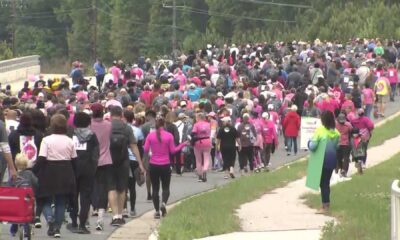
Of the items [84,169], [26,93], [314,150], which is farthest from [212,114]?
A: [84,169]

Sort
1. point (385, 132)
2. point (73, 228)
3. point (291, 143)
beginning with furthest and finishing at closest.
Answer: point (385, 132)
point (291, 143)
point (73, 228)

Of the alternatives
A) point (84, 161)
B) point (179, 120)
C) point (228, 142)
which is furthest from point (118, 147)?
point (179, 120)

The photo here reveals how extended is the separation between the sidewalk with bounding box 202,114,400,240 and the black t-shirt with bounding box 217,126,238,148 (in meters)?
2.09

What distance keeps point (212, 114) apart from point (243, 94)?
5.08 metres

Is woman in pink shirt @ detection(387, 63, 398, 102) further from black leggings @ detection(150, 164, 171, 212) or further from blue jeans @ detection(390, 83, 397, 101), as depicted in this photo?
black leggings @ detection(150, 164, 171, 212)

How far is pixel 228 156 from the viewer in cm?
2755

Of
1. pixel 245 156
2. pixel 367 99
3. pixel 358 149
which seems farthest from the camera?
pixel 367 99

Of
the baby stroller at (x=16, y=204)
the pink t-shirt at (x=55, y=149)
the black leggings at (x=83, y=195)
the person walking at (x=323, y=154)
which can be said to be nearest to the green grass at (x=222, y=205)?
the person walking at (x=323, y=154)

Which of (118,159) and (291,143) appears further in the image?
(291,143)

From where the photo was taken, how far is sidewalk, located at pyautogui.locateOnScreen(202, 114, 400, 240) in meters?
17.6

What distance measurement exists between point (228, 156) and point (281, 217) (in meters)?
7.73

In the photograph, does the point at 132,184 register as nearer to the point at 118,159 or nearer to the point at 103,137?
the point at 118,159

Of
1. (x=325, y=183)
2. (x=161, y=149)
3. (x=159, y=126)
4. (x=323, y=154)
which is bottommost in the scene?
(x=325, y=183)

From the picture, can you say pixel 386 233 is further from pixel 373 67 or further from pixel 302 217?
pixel 373 67
